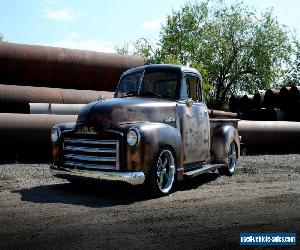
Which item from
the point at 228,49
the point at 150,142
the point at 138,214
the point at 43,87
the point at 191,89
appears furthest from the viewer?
the point at 228,49

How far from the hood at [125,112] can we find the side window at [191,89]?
2.25ft

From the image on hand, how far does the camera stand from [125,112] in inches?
249

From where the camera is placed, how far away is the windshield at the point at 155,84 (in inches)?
291

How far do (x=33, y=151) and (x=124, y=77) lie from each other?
4210 millimetres

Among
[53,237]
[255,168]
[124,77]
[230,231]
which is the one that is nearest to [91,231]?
[53,237]

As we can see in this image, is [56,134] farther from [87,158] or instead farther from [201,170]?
[201,170]

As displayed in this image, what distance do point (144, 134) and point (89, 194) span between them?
1429 millimetres

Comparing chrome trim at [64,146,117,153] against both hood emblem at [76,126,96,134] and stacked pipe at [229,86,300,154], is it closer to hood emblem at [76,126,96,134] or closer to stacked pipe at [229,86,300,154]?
hood emblem at [76,126,96,134]

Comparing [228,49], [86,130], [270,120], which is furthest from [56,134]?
[228,49]

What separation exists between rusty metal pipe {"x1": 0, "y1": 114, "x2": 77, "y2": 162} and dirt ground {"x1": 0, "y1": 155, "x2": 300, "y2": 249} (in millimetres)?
2522

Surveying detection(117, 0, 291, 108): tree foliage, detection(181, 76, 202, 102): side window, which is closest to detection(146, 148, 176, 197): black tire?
detection(181, 76, 202, 102): side window

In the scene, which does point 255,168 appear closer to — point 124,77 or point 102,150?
point 124,77

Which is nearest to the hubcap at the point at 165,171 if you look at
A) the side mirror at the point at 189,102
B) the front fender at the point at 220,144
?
the side mirror at the point at 189,102

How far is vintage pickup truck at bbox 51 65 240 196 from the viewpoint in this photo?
599cm
